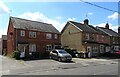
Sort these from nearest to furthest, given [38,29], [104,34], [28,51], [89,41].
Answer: [28,51]
[38,29]
[89,41]
[104,34]

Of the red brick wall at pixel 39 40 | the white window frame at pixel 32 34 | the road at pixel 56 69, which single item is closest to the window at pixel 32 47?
the red brick wall at pixel 39 40

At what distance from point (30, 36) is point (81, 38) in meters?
12.3

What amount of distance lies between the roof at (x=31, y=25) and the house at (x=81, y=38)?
17.1ft

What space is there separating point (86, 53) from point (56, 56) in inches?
408

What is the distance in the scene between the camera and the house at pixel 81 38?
161 ft

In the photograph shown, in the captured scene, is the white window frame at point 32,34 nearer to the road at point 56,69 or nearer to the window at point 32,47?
the window at point 32,47

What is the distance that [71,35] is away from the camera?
5231 cm

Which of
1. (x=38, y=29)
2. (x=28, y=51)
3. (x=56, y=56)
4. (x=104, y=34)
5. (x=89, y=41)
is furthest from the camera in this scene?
(x=104, y=34)

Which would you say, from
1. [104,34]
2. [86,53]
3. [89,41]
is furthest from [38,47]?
[104,34]

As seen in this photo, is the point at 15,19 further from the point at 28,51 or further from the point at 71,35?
Result: the point at 71,35

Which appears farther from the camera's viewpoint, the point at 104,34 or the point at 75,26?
the point at 104,34

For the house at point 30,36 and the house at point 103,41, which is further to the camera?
the house at point 103,41

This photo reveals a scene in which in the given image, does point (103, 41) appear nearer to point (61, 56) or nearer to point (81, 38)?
point (81, 38)

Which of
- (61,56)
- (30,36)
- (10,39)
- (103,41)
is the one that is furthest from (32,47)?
(103,41)
